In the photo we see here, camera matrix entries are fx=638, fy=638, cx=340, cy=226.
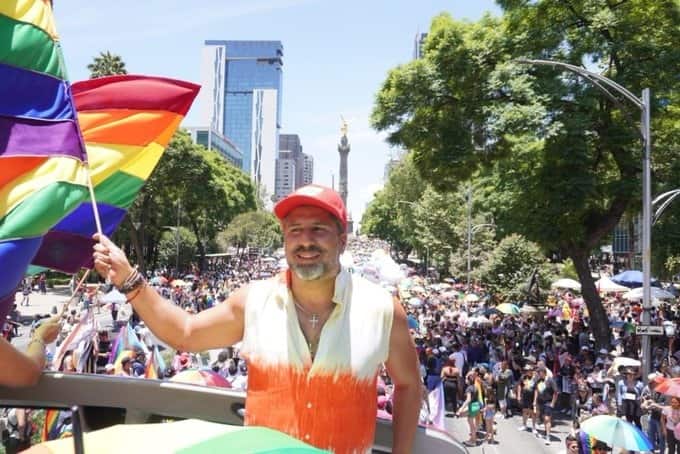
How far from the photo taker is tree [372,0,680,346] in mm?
16688

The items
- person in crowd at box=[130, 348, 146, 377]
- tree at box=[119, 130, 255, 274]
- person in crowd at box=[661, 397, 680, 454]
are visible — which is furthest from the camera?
tree at box=[119, 130, 255, 274]

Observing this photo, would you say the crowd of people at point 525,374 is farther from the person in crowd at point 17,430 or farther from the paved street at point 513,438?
the person in crowd at point 17,430

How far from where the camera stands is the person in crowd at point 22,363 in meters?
2.05

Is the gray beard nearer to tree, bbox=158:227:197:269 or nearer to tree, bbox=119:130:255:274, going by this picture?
tree, bbox=119:130:255:274

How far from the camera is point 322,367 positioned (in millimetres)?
2125

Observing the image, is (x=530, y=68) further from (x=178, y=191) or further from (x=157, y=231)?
(x=157, y=231)

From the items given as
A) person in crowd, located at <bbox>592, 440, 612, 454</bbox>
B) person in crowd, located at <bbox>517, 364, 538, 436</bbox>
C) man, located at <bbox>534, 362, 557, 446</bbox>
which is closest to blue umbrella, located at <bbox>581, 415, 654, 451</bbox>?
person in crowd, located at <bbox>592, 440, 612, 454</bbox>

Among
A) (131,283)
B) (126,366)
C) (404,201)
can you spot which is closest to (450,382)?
(126,366)

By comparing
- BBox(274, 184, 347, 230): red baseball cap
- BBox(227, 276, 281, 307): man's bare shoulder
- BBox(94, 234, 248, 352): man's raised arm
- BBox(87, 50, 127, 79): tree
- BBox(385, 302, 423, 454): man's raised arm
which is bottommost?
BBox(385, 302, 423, 454): man's raised arm

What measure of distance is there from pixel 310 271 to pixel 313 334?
0.22 metres

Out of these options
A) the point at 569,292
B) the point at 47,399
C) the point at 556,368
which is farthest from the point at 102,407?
the point at 569,292

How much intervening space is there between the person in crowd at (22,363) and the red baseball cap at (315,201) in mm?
983

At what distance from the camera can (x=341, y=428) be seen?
2.08 metres

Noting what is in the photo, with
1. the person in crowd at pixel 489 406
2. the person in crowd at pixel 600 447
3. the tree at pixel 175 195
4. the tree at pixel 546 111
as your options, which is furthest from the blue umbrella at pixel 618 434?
the tree at pixel 175 195
